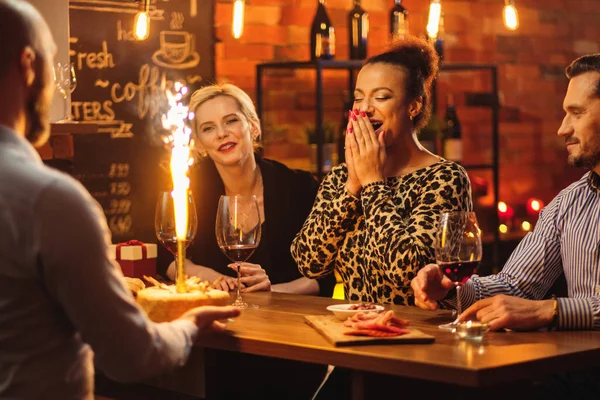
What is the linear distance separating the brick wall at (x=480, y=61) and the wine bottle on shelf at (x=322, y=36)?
23 cm

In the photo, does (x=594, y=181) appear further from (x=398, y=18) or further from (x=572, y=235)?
(x=398, y=18)

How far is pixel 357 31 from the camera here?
4988mm

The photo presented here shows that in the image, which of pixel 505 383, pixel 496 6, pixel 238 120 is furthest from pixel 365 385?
pixel 496 6

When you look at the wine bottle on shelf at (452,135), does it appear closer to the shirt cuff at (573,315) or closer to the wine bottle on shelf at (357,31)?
the wine bottle on shelf at (357,31)

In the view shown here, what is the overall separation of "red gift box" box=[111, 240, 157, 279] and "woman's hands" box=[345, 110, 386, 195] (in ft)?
2.44

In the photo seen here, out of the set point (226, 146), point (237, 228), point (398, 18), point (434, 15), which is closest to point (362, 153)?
point (237, 228)

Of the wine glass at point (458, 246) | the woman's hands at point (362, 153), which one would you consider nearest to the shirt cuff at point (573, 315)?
the wine glass at point (458, 246)

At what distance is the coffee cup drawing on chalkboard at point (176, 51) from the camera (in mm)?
4703

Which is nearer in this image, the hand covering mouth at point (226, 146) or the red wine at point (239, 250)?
the red wine at point (239, 250)

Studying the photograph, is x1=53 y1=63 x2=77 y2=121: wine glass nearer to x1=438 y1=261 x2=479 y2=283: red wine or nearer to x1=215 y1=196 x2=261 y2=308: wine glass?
x1=215 y1=196 x2=261 y2=308: wine glass

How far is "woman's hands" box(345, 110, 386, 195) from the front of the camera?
9.21ft

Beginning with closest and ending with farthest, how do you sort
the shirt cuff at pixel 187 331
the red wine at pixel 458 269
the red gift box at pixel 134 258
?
1. the shirt cuff at pixel 187 331
2. the red wine at pixel 458 269
3. the red gift box at pixel 134 258

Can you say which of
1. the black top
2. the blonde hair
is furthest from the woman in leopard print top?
the blonde hair

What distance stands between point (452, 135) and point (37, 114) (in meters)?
4.04
